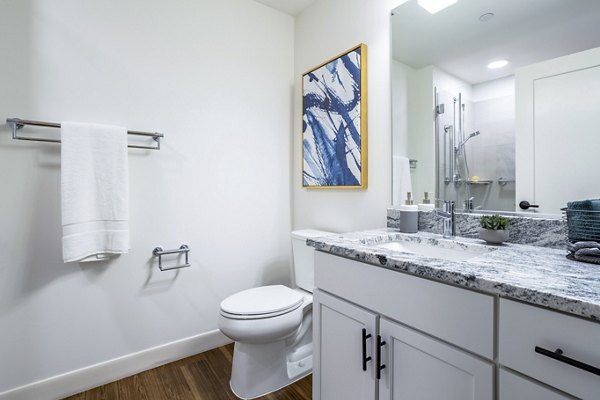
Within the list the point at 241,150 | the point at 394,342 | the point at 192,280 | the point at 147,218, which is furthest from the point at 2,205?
the point at 394,342

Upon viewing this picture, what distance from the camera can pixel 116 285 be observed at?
1.65 metres

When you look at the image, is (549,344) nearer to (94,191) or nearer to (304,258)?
(304,258)

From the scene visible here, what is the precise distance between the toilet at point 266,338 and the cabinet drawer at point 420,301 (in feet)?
1.45

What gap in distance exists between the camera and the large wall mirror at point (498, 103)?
1047mm

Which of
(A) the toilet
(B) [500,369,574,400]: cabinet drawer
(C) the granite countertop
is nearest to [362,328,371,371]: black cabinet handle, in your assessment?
(C) the granite countertop

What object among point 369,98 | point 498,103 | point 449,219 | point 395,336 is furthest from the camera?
point 369,98

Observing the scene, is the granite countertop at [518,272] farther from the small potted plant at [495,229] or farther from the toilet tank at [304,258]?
the toilet tank at [304,258]

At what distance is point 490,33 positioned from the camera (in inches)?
49.7

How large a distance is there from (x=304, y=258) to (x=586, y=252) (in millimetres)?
1327

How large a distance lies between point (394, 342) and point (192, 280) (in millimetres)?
1372

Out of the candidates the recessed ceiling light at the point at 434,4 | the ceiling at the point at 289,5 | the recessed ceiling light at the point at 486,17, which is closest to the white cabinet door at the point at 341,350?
the recessed ceiling light at the point at 486,17

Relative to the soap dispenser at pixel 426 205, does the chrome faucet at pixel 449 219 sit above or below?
below

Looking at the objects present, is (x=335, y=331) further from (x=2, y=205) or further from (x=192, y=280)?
(x=2, y=205)

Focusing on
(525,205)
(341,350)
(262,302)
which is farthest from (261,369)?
(525,205)
